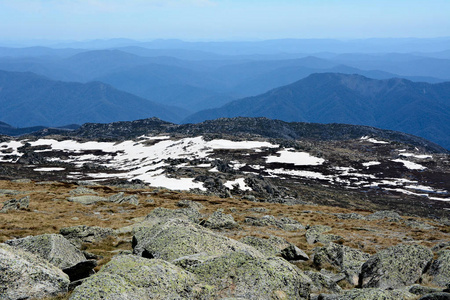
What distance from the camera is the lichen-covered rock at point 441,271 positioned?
600 inches

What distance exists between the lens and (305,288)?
12289mm

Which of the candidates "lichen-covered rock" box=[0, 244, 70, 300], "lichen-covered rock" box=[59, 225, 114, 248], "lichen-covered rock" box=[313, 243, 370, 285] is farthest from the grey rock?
"lichen-covered rock" box=[59, 225, 114, 248]

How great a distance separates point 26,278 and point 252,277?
7.94m

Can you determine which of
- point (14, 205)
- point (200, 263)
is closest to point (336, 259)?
point (200, 263)

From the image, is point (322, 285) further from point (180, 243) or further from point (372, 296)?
point (180, 243)

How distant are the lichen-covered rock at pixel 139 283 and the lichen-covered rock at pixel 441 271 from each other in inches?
454

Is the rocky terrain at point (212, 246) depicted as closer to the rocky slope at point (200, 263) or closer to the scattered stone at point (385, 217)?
the rocky slope at point (200, 263)

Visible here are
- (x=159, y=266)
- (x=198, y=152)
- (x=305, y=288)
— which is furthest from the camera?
(x=198, y=152)

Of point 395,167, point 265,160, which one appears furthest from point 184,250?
point 395,167

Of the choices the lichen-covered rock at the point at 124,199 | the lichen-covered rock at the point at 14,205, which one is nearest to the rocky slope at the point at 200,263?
the lichen-covered rock at the point at 14,205

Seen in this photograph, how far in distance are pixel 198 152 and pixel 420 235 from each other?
115 metres

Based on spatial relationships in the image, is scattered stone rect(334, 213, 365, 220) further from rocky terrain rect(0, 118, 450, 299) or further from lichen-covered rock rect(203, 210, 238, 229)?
lichen-covered rock rect(203, 210, 238, 229)

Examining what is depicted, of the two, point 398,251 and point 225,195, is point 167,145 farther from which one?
point 398,251

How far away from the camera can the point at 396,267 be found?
1608cm
